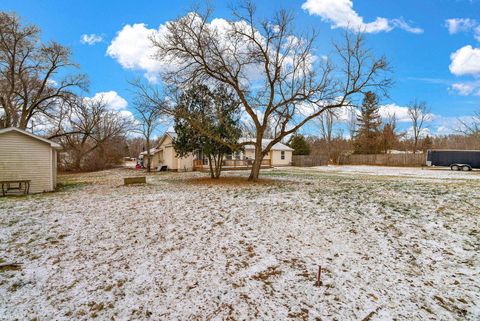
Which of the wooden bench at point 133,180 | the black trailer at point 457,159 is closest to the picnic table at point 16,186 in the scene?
the wooden bench at point 133,180

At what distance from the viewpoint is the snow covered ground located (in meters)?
3.68

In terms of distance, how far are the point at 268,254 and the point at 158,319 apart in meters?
2.40

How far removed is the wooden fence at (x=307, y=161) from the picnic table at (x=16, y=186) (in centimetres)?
3177

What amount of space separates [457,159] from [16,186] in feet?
122

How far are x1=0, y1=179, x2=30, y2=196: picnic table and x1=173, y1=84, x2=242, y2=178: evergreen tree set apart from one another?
776 cm

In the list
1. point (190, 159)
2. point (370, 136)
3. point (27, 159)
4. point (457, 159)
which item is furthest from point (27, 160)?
point (370, 136)

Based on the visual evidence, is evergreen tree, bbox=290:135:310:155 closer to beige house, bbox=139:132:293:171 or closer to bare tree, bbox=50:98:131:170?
beige house, bbox=139:132:293:171

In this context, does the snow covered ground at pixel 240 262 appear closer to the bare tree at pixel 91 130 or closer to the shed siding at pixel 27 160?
the shed siding at pixel 27 160

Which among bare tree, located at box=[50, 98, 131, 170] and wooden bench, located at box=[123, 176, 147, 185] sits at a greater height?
bare tree, located at box=[50, 98, 131, 170]

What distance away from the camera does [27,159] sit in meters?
12.1

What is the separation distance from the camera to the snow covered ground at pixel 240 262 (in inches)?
145

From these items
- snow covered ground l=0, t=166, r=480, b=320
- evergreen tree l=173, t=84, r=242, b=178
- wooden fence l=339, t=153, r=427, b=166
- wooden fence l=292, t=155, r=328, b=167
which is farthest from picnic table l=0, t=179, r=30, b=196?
wooden fence l=339, t=153, r=427, b=166

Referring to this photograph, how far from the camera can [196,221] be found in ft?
22.1

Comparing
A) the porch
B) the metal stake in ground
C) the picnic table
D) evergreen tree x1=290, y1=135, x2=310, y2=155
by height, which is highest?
evergreen tree x1=290, y1=135, x2=310, y2=155
